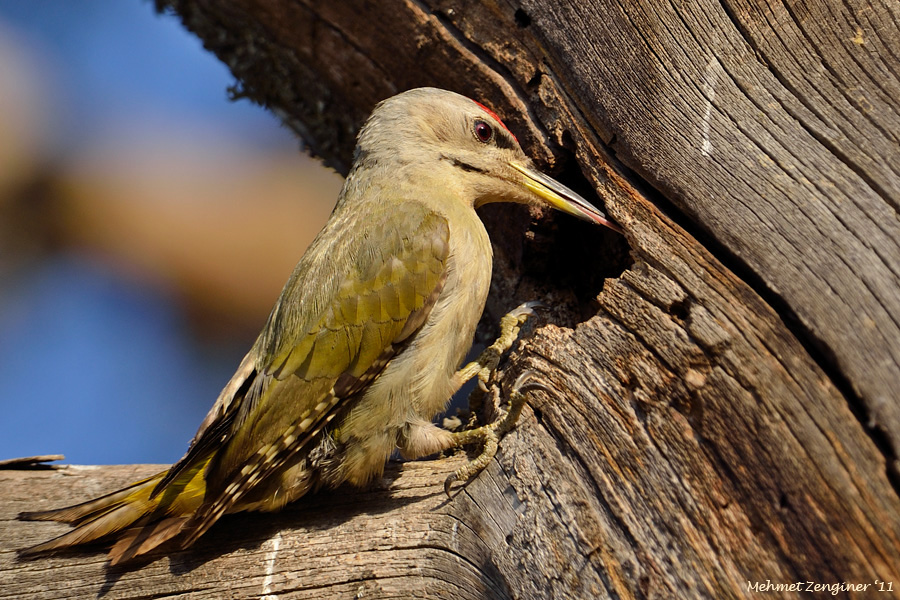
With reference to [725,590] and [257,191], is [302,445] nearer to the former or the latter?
[725,590]

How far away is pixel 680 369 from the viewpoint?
6.91 feet

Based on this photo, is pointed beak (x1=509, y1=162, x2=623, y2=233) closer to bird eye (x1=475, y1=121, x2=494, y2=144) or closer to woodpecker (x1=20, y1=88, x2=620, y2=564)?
woodpecker (x1=20, y1=88, x2=620, y2=564)

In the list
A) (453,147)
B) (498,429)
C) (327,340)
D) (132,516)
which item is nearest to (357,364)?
(327,340)

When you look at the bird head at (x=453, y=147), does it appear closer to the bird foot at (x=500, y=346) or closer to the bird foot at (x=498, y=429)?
the bird foot at (x=500, y=346)

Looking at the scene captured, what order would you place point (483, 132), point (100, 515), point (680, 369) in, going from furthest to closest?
point (483, 132) → point (100, 515) → point (680, 369)

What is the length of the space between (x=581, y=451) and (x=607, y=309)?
1.46ft

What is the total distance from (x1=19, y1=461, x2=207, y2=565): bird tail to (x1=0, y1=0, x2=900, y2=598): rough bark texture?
0.25 feet

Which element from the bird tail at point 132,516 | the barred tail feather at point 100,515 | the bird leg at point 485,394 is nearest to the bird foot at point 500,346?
the bird leg at point 485,394

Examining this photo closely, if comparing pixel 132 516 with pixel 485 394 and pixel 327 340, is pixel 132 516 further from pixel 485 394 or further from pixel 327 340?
pixel 485 394

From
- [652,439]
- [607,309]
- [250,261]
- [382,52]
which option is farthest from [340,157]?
[652,439]

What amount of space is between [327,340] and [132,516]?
34.7 inches

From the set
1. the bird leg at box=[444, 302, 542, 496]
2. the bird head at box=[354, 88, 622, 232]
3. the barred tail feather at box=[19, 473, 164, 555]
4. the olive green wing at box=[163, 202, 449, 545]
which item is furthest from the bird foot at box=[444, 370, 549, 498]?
the barred tail feather at box=[19, 473, 164, 555]

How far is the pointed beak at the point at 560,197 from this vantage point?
2732 millimetres

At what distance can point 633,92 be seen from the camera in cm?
261
